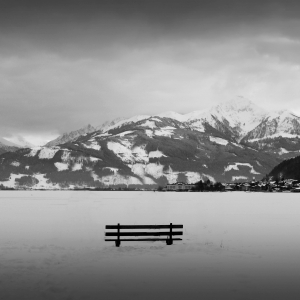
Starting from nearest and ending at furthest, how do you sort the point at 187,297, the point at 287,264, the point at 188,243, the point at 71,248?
the point at 187,297
the point at 287,264
the point at 71,248
the point at 188,243

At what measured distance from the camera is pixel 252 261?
3294 centimetres

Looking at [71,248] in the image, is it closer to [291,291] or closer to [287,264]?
[287,264]

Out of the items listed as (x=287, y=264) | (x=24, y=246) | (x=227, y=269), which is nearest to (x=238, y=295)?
(x=227, y=269)

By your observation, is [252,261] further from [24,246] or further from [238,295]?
[24,246]

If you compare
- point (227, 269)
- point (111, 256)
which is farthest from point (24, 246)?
point (227, 269)

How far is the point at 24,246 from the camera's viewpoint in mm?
41250

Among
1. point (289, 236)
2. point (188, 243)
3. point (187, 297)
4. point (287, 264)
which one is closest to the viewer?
point (187, 297)

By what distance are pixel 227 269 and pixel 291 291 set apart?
627 cm

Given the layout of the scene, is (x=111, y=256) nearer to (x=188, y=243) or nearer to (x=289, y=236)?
(x=188, y=243)

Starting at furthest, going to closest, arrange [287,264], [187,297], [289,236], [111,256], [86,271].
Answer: [289,236] < [111,256] < [287,264] < [86,271] < [187,297]

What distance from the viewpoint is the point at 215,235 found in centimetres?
5181

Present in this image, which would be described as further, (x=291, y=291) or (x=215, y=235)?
(x=215, y=235)

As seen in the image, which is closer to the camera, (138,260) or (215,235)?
(138,260)

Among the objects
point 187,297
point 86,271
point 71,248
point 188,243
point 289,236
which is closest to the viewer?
point 187,297
